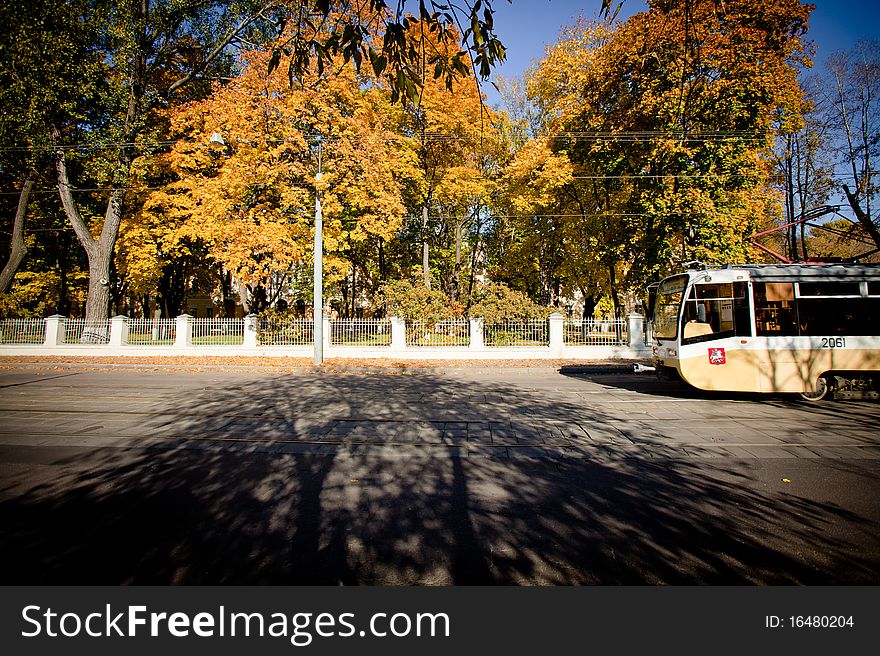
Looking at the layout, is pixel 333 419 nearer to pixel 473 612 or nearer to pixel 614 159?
pixel 473 612

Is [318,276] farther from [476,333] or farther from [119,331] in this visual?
[119,331]

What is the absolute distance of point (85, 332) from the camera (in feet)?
65.2

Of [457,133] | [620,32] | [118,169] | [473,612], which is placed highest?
[620,32]

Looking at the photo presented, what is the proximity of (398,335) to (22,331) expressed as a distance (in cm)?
1805

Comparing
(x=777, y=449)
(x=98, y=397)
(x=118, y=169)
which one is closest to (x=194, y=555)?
(x=777, y=449)

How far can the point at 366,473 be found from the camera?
4.71 metres

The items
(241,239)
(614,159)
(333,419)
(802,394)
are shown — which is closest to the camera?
(333,419)

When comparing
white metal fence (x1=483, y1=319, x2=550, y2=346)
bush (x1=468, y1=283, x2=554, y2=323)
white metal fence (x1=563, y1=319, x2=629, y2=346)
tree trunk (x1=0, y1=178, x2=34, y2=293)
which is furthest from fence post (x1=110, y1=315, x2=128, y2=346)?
white metal fence (x1=563, y1=319, x2=629, y2=346)

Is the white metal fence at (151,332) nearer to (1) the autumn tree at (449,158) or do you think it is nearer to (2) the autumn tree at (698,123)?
(1) the autumn tree at (449,158)

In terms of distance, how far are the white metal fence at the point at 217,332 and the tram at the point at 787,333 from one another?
18.3m

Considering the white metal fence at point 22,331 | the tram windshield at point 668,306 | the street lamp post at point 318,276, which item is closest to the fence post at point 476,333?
the street lamp post at point 318,276

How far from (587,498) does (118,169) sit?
2414 cm

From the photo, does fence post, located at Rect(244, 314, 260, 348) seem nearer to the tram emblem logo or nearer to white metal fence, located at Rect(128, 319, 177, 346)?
white metal fence, located at Rect(128, 319, 177, 346)

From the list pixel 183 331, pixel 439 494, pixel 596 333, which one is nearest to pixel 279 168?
pixel 183 331
